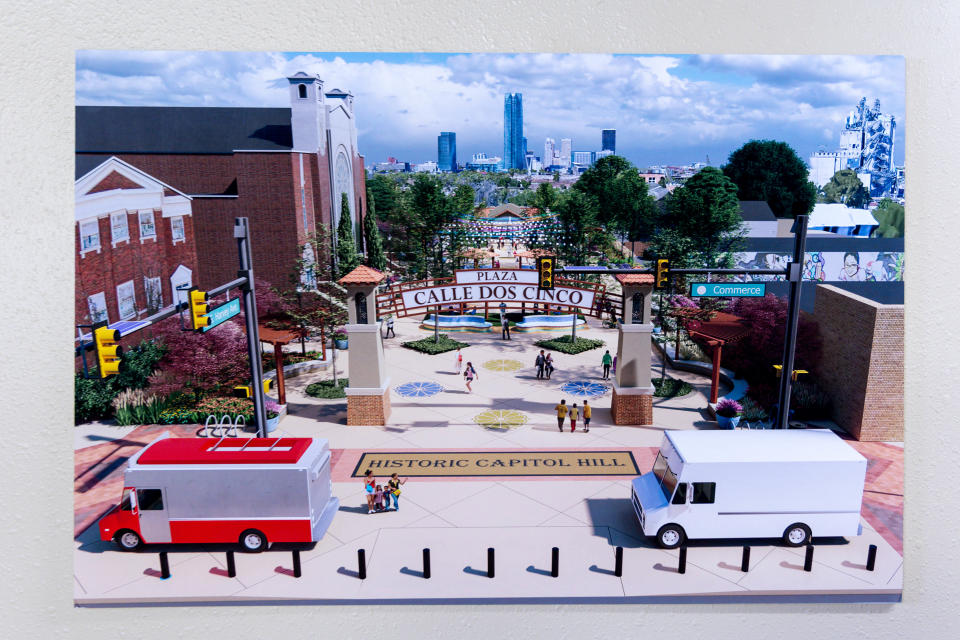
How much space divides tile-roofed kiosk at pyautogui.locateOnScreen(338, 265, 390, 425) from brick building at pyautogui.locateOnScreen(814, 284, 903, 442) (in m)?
14.2

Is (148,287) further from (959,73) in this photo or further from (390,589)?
(959,73)

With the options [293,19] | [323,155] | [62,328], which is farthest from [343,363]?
[293,19]

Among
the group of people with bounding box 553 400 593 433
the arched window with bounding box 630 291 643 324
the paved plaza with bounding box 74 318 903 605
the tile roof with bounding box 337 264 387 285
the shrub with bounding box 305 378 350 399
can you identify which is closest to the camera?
the paved plaza with bounding box 74 318 903 605

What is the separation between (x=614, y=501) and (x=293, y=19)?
41.0 ft

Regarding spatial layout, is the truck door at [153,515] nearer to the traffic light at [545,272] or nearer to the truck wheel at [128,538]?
the truck wheel at [128,538]

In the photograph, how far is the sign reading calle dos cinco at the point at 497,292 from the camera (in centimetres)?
2227

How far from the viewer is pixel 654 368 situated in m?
27.1

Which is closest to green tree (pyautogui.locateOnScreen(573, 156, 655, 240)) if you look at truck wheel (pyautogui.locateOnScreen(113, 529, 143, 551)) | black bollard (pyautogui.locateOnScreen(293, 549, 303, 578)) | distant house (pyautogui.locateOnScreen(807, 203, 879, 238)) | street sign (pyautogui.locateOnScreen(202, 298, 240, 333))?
distant house (pyautogui.locateOnScreen(807, 203, 879, 238))

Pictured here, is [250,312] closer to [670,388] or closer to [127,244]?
[127,244]

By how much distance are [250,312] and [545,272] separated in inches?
322

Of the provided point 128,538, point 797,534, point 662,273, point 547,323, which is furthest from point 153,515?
point 547,323

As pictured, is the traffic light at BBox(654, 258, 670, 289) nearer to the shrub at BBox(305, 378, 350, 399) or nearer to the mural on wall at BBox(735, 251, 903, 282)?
the shrub at BBox(305, 378, 350, 399)

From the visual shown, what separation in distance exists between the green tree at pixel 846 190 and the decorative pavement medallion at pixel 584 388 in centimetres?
2288

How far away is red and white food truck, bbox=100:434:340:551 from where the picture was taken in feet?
43.9
